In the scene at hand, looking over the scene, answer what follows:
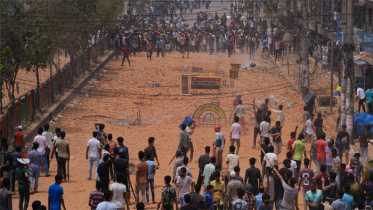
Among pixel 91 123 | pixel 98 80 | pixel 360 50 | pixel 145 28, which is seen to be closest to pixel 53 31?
pixel 91 123

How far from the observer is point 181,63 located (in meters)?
39.4

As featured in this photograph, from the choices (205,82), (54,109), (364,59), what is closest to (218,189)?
(54,109)

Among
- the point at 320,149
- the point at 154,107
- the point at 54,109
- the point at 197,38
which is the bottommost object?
the point at 154,107

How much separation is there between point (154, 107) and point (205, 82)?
2826 millimetres

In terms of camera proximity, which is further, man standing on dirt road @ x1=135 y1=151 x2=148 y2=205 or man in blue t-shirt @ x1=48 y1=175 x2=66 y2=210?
man standing on dirt road @ x1=135 y1=151 x2=148 y2=205

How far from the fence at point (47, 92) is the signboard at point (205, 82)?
588cm

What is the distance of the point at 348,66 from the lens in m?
21.3

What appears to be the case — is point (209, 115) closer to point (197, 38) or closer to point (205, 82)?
point (205, 82)

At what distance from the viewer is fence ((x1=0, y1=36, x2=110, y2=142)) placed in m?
20.0

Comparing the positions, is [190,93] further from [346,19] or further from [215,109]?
[346,19]

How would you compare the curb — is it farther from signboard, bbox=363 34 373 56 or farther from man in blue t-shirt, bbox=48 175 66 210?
signboard, bbox=363 34 373 56

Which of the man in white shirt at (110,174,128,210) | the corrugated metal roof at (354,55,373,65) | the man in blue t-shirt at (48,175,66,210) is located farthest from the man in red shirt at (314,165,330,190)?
the corrugated metal roof at (354,55,373,65)

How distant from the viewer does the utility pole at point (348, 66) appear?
21.0 metres

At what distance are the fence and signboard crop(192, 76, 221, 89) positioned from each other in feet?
19.3
